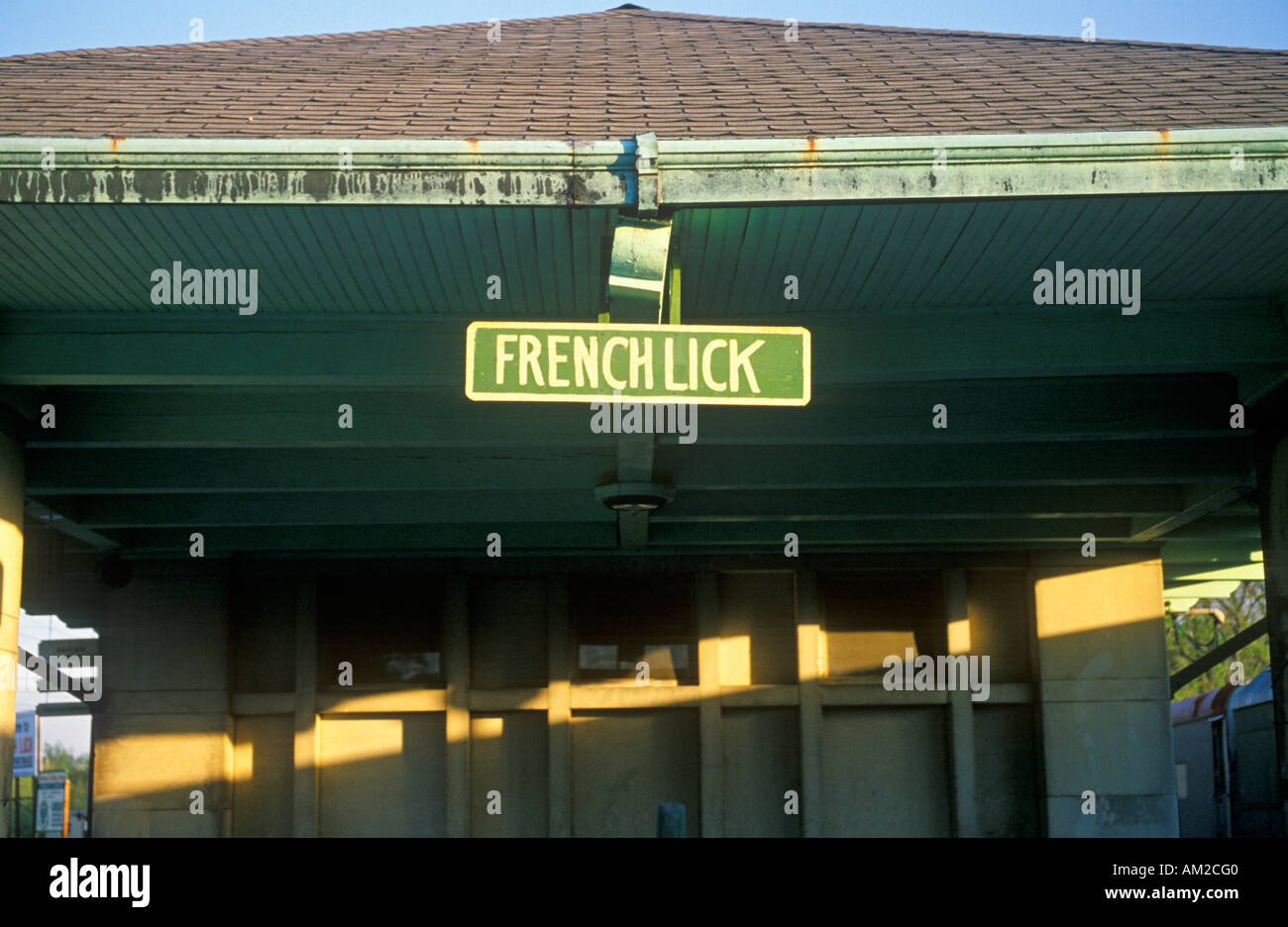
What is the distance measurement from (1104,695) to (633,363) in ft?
33.1

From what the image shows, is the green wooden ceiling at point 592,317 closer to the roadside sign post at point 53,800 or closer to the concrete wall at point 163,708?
the concrete wall at point 163,708

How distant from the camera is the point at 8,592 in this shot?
9031 millimetres

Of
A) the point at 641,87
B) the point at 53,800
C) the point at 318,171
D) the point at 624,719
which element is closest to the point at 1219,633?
the point at 624,719

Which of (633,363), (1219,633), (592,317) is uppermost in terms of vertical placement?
(592,317)

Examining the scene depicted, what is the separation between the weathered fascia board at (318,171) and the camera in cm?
646

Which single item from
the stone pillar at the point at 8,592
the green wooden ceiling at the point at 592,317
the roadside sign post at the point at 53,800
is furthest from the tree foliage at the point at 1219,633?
the stone pillar at the point at 8,592

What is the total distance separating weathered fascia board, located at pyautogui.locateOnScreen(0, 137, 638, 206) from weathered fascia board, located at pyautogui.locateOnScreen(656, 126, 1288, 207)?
0.40 metres

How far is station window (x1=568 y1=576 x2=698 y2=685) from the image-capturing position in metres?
14.6

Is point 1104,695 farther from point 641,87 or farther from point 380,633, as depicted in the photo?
point 641,87

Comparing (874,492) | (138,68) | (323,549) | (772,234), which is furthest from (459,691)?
(772,234)

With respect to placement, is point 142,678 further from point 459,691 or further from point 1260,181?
point 1260,181

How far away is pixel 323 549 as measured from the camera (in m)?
14.2

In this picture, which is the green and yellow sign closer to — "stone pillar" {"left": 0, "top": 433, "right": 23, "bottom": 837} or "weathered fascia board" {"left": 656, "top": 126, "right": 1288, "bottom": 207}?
"weathered fascia board" {"left": 656, "top": 126, "right": 1288, "bottom": 207}

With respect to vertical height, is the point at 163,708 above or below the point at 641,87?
below
